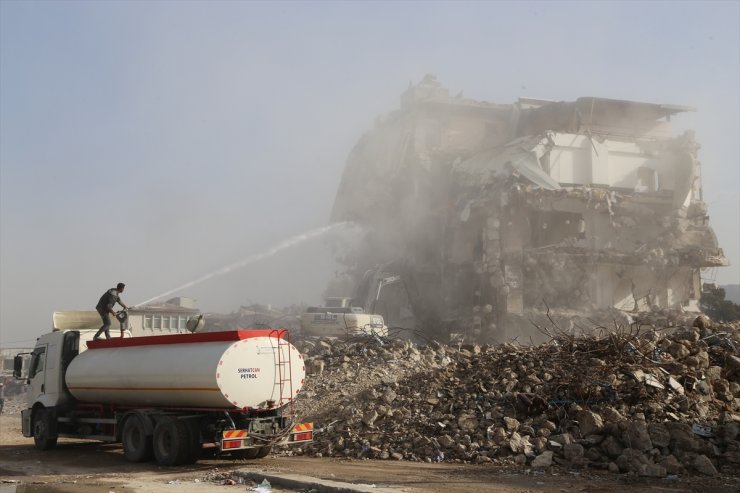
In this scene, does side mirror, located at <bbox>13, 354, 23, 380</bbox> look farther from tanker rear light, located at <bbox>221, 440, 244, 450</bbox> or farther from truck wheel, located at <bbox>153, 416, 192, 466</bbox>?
tanker rear light, located at <bbox>221, 440, 244, 450</bbox>

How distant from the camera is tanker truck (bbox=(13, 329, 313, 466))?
11.0 meters

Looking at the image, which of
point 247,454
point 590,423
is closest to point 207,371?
point 247,454

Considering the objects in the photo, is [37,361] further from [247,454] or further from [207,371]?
[207,371]

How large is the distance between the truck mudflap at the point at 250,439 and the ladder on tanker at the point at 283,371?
522 millimetres

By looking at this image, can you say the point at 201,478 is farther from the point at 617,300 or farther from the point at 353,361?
the point at 617,300

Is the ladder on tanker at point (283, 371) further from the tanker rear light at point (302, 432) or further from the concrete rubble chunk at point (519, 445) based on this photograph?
the concrete rubble chunk at point (519, 445)

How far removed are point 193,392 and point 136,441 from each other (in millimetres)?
2195

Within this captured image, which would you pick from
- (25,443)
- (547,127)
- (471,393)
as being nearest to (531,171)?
(547,127)

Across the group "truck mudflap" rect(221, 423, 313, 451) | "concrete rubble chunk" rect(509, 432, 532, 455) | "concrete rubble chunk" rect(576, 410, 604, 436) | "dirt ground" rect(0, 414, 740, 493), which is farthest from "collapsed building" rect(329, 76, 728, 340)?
"dirt ground" rect(0, 414, 740, 493)

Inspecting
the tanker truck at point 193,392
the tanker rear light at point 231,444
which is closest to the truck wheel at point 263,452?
the tanker truck at point 193,392

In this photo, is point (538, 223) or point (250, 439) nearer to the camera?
point (250, 439)

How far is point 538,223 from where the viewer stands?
3744cm

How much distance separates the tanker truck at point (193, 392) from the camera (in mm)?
11047

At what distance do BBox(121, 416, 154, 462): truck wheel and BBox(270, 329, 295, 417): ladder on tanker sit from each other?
8.26 feet
